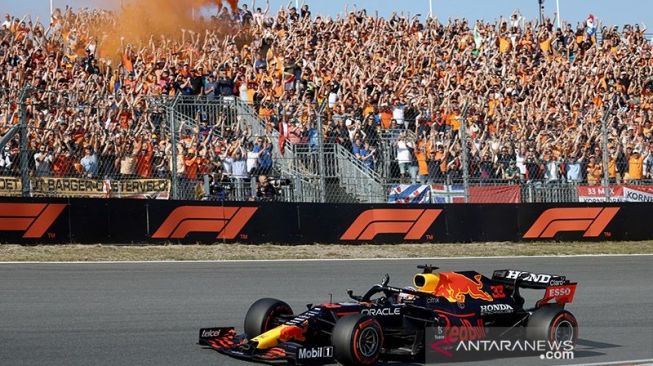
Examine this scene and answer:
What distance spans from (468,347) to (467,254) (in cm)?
940

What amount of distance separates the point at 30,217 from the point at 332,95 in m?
8.65

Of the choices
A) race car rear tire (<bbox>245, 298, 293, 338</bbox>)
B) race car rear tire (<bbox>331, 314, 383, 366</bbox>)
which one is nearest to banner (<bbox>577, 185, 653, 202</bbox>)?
race car rear tire (<bbox>245, 298, 293, 338</bbox>)

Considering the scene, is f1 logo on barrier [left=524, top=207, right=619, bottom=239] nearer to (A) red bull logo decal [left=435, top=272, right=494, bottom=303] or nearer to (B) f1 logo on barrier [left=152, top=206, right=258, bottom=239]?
(B) f1 logo on barrier [left=152, top=206, right=258, bottom=239]

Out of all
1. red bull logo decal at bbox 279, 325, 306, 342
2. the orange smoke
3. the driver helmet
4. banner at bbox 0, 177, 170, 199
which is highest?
the orange smoke

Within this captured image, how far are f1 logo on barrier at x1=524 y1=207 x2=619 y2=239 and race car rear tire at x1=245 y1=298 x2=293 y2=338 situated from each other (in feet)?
39.2

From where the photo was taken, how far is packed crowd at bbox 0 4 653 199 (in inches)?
658

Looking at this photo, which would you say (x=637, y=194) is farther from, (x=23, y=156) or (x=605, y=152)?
(x=23, y=156)

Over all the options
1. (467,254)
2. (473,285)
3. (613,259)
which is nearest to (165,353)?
(473,285)

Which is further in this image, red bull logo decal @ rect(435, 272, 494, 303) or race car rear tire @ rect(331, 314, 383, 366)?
red bull logo decal @ rect(435, 272, 494, 303)

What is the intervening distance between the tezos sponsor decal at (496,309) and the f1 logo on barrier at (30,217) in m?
8.91

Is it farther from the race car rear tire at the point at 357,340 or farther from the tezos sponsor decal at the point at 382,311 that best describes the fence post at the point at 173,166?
the race car rear tire at the point at 357,340

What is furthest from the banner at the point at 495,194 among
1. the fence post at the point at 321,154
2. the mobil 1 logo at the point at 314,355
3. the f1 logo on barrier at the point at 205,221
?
the mobil 1 logo at the point at 314,355

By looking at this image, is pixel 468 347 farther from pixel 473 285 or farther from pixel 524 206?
pixel 524 206

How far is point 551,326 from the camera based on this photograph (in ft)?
30.0
